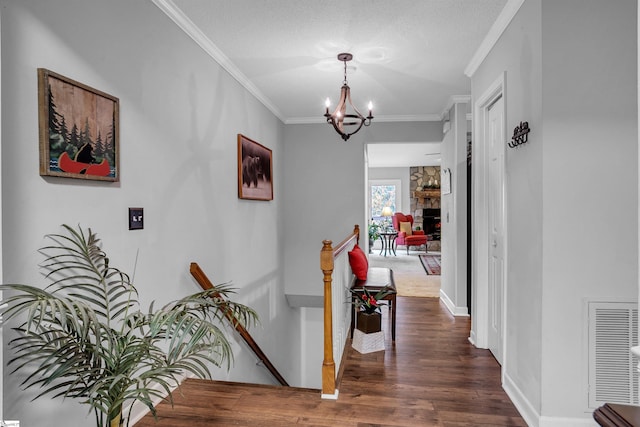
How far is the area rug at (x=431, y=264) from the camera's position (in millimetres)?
7527

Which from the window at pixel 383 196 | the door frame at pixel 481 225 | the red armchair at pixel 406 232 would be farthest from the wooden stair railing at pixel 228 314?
the window at pixel 383 196

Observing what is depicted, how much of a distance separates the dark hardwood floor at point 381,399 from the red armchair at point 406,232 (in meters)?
7.19

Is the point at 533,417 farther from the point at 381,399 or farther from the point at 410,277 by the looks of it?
the point at 410,277

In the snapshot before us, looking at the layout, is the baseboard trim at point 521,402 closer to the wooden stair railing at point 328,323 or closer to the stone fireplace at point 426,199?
the wooden stair railing at point 328,323

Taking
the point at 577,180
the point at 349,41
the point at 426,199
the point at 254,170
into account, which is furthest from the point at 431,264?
the point at 577,180

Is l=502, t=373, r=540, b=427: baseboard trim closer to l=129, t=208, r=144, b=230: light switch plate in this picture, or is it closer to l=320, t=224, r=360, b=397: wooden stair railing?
l=320, t=224, r=360, b=397: wooden stair railing

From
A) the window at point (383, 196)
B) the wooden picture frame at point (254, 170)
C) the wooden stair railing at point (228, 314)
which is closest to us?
the wooden stair railing at point (228, 314)

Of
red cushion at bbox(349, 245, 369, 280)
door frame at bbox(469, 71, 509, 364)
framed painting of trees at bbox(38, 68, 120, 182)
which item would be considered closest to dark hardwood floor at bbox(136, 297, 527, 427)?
door frame at bbox(469, 71, 509, 364)

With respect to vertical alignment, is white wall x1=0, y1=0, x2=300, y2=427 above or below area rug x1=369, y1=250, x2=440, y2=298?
above

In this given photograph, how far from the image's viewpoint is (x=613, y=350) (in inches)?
79.3

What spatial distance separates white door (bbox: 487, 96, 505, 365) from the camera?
116 inches

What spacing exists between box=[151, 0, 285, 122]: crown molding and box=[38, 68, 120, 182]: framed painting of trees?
2.77 feet

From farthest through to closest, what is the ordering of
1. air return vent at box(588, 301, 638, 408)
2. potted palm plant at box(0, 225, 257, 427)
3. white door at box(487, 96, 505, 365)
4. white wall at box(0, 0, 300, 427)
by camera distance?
1. white door at box(487, 96, 505, 365)
2. air return vent at box(588, 301, 638, 408)
3. white wall at box(0, 0, 300, 427)
4. potted palm plant at box(0, 225, 257, 427)

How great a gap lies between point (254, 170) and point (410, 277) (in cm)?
401
